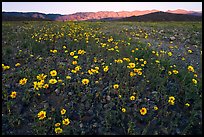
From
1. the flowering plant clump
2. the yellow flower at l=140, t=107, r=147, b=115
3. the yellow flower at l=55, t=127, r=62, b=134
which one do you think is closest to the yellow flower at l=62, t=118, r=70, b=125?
the flowering plant clump

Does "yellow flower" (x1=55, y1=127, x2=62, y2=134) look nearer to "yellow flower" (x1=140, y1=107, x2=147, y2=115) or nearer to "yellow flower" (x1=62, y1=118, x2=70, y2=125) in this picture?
"yellow flower" (x1=62, y1=118, x2=70, y2=125)

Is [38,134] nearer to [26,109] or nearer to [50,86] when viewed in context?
[26,109]

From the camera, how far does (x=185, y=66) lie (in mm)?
8773

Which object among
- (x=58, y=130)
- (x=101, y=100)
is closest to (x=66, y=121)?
(x=58, y=130)

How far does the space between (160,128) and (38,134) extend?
300cm

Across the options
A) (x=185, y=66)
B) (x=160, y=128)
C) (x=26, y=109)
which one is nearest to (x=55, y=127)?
(x=26, y=109)

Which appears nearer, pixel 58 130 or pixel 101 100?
pixel 58 130

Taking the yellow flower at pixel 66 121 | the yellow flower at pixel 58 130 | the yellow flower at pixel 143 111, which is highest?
the yellow flower at pixel 143 111

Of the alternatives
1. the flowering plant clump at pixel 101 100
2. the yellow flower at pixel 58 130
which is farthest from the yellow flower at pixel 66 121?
the yellow flower at pixel 58 130

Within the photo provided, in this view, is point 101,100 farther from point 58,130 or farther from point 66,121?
point 58,130

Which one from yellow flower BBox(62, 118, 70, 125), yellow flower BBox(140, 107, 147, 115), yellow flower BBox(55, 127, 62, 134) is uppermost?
yellow flower BBox(140, 107, 147, 115)

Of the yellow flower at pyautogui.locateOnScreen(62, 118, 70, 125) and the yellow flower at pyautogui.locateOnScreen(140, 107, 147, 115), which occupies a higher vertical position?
the yellow flower at pyautogui.locateOnScreen(140, 107, 147, 115)

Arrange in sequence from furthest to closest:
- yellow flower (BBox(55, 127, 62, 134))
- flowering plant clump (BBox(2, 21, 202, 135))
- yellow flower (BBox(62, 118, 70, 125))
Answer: flowering plant clump (BBox(2, 21, 202, 135)) → yellow flower (BBox(62, 118, 70, 125)) → yellow flower (BBox(55, 127, 62, 134))

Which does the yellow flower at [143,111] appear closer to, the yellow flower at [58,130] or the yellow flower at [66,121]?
the yellow flower at [66,121]
